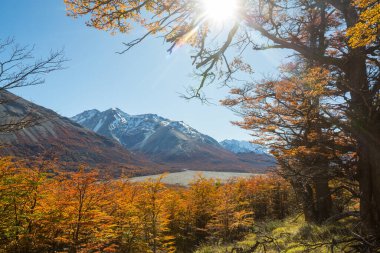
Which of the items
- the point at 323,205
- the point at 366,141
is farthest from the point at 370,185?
the point at 323,205

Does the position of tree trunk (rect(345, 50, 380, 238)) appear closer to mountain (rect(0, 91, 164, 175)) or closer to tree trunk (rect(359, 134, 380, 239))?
tree trunk (rect(359, 134, 380, 239))

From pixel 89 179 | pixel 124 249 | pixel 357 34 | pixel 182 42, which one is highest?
pixel 182 42

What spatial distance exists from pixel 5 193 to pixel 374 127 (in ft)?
29.9

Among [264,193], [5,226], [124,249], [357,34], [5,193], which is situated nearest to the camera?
[357,34]

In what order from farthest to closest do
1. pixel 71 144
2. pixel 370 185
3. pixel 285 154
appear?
1. pixel 71 144
2. pixel 285 154
3. pixel 370 185

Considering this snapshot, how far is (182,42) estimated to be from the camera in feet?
20.5

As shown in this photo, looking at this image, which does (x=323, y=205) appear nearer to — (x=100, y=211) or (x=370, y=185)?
(x=370, y=185)

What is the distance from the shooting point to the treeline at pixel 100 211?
30.9 feet

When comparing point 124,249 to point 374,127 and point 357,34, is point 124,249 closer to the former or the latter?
point 374,127

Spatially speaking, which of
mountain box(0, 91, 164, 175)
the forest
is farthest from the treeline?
mountain box(0, 91, 164, 175)

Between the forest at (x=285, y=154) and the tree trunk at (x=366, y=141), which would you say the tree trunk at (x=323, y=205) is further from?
the tree trunk at (x=366, y=141)

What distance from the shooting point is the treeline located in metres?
9.41

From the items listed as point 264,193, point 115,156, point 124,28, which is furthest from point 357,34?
point 115,156

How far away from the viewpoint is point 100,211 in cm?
1277
